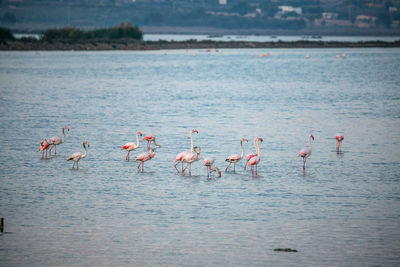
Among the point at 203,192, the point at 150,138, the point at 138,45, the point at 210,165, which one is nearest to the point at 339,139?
the point at 210,165

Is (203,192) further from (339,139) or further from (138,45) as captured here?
(138,45)

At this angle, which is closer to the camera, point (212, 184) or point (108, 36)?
point (212, 184)

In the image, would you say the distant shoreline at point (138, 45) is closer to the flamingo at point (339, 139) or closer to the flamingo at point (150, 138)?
the flamingo at point (150, 138)

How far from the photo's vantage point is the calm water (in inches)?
474

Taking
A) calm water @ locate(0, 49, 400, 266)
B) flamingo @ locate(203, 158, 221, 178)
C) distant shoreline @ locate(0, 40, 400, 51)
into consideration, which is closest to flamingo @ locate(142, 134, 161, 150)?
calm water @ locate(0, 49, 400, 266)

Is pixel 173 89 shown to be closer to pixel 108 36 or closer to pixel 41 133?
pixel 41 133

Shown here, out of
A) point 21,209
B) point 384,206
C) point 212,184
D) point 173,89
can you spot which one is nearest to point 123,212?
point 21,209

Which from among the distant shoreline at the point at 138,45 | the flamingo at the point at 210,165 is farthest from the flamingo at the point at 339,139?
the distant shoreline at the point at 138,45

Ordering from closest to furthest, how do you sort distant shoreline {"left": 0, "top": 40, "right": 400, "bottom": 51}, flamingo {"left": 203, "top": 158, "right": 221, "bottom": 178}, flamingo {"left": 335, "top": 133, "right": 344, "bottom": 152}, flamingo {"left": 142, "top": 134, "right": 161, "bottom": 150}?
1. flamingo {"left": 203, "top": 158, "right": 221, "bottom": 178}
2. flamingo {"left": 335, "top": 133, "right": 344, "bottom": 152}
3. flamingo {"left": 142, "top": 134, "right": 161, "bottom": 150}
4. distant shoreline {"left": 0, "top": 40, "right": 400, "bottom": 51}

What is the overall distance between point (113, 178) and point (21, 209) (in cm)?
359

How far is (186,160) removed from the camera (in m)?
18.0

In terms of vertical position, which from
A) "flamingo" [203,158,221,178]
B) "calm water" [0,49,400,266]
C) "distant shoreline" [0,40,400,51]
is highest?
"distant shoreline" [0,40,400,51]

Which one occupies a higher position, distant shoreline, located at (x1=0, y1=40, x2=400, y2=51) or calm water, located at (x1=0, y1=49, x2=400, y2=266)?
distant shoreline, located at (x1=0, y1=40, x2=400, y2=51)

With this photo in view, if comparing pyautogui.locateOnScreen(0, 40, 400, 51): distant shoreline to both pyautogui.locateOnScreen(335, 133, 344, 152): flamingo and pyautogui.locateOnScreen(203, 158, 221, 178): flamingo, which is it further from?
pyautogui.locateOnScreen(203, 158, 221, 178): flamingo
